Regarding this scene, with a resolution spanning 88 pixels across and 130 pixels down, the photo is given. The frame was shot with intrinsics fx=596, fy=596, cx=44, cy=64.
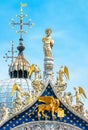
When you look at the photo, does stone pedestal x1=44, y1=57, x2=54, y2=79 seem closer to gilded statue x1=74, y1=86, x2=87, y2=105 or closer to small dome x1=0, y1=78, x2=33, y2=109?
gilded statue x1=74, y1=86, x2=87, y2=105

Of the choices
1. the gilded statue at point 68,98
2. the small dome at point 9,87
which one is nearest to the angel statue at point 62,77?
the gilded statue at point 68,98

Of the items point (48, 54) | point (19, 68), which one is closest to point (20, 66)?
point (19, 68)

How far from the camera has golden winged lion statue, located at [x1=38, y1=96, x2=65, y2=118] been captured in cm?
1931

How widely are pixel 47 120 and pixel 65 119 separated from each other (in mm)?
600

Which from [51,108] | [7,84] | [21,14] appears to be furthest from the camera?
[7,84]

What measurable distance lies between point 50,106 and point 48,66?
150 centimetres

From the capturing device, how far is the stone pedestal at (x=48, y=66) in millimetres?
19938

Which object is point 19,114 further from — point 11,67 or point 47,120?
point 11,67

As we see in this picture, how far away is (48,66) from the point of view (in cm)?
2003

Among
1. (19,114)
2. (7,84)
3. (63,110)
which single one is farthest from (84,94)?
(7,84)

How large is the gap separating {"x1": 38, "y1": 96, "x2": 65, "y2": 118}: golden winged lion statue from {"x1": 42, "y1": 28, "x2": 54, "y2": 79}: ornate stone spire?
87cm

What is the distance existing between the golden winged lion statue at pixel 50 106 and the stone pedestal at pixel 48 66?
2.86 feet

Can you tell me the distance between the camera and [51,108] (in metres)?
19.3

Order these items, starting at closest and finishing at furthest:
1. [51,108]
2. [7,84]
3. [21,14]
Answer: [51,108] → [21,14] → [7,84]
